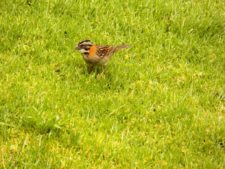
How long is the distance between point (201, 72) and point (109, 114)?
2785 millimetres

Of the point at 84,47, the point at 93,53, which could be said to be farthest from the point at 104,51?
the point at 84,47

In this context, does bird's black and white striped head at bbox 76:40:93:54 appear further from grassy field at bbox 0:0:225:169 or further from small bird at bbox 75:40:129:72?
grassy field at bbox 0:0:225:169

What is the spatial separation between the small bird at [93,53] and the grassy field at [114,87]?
240 millimetres

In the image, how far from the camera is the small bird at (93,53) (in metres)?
9.80

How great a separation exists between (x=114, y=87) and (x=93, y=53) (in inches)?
29.4

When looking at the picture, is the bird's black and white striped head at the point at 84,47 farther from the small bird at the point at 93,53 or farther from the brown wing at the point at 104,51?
the brown wing at the point at 104,51

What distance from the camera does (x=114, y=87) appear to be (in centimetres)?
972

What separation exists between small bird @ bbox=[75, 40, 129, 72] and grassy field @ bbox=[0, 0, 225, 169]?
0.79 ft

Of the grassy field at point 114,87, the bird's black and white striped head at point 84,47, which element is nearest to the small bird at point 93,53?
the bird's black and white striped head at point 84,47

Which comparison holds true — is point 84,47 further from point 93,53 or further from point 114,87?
point 114,87

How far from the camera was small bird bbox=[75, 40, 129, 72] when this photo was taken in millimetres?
9797

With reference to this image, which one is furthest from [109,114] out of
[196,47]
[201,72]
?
[196,47]

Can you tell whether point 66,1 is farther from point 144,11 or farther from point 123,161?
point 123,161

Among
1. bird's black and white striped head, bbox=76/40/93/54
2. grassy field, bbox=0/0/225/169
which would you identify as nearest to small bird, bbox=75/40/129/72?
bird's black and white striped head, bbox=76/40/93/54
